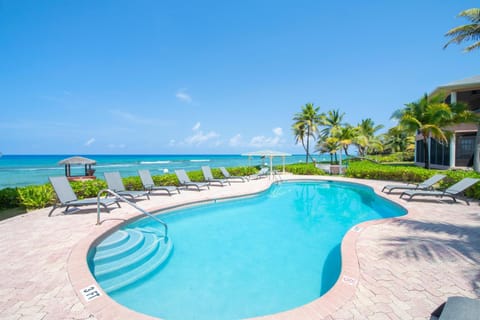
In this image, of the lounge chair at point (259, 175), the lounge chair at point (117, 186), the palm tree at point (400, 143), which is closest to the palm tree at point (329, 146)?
the lounge chair at point (259, 175)

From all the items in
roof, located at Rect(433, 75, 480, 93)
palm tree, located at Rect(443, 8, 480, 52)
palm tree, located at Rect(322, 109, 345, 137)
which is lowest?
palm tree, located at Rect(322, 109, 345, 137)

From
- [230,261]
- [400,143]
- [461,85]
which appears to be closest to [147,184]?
[230,261]

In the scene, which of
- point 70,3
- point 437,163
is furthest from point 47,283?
point 437,163

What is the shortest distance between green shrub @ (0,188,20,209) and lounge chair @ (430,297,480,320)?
33.7 ft

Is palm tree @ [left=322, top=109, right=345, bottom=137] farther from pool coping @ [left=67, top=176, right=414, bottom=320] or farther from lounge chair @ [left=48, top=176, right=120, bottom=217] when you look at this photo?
lounge chair @ [left=48, top=176, right=120, bottom=217]

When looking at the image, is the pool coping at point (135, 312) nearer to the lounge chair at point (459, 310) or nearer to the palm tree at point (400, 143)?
the lounge chair at point (459, 310)

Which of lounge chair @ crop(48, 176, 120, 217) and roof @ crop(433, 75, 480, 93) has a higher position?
roof @ crop(433, 75, 480, 93)

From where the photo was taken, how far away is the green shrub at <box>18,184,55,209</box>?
7074mm

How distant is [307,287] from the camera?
371 cm

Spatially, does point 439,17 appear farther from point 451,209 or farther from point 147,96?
point 147,96

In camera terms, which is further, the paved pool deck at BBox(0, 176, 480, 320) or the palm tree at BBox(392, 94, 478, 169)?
the palm tree at BBox(392, 94, 478, 169)

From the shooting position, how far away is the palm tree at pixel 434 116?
14.1 meters

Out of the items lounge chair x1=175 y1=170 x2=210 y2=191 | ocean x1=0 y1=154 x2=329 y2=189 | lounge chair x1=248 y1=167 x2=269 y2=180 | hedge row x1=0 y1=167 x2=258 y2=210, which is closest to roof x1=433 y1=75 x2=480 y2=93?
ocean x1=0 y1=154 x2=329 y2=189

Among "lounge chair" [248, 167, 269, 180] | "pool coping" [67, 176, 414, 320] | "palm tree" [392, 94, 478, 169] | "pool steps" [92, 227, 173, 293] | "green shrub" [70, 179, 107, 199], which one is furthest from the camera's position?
"lounge chair" [248, 167, 269, 180]
